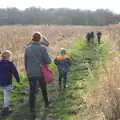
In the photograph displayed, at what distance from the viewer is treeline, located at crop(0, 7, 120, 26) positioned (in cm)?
11275

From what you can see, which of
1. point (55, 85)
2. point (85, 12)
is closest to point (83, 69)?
point (55, 85)

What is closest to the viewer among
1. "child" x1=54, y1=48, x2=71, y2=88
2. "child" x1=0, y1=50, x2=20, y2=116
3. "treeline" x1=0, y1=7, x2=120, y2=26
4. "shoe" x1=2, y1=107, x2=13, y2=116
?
"shoe" x1=2, y1=107, x2=13, y2=116

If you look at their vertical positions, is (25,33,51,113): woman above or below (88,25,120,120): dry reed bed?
above

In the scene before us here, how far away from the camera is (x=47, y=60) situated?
9.34 meters

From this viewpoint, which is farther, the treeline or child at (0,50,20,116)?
the treeline

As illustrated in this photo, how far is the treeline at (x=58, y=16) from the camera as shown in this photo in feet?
370

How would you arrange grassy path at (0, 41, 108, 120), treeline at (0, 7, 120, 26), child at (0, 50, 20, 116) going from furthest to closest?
treeline at (0, 7, 120, 26) → child at (0, 50, 20, 116) → grassy path at (0, 41, 108, 120)

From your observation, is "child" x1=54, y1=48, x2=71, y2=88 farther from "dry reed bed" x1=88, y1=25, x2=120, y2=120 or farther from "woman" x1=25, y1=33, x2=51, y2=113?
"dry reed bed" x1=88, y1=25, x2=120, y2=120

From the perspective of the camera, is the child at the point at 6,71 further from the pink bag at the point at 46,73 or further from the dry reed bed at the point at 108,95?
the dry reed bed at the point at 108,95

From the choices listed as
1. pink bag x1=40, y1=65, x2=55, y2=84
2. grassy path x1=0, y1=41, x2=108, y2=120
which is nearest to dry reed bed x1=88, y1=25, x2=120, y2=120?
grassy path x1=0, y1=41, x2=108, y2=120

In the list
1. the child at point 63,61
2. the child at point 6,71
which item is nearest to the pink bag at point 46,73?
the child at point 6,71

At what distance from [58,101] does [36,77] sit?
46.9 inches

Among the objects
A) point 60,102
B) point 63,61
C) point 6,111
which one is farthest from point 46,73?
point 63,61

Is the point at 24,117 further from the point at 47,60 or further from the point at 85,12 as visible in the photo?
the point at 85,12
